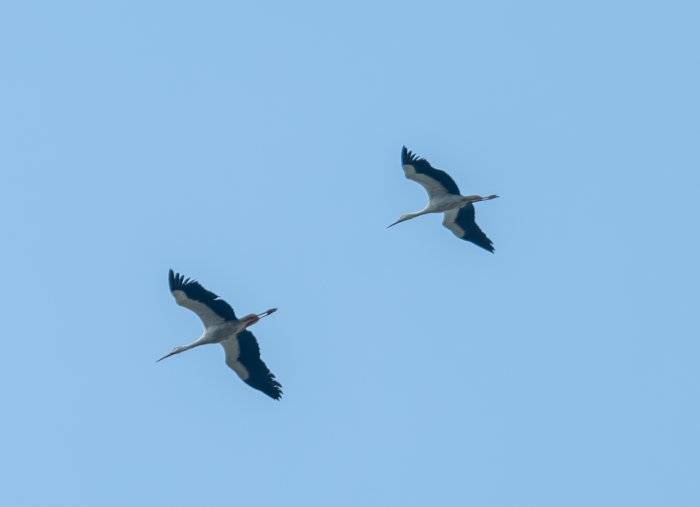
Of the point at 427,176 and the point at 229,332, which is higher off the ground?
the point at 427,176

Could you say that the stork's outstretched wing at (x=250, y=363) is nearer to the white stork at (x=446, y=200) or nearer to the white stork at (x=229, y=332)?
the white stork at (x=229, y=332)

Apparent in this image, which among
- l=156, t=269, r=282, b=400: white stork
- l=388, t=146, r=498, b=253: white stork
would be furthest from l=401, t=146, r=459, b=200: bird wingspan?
l=156, t=269, r=282, b=400: white stork

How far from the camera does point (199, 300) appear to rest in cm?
3403

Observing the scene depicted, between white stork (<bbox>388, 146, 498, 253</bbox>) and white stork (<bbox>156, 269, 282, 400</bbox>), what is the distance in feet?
20.3

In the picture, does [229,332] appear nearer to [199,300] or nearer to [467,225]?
[199,300]

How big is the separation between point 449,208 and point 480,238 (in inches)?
47.9

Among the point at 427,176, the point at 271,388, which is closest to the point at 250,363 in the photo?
the point at 271,388

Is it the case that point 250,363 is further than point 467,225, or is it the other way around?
point 467,225

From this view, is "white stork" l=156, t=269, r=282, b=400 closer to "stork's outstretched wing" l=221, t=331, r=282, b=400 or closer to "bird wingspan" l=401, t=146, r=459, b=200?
"stork's outstretched wing" l=221, t=331, r=282, b=400

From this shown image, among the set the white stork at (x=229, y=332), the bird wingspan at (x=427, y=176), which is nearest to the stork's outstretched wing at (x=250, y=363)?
the white stork at (x=229, y=332)

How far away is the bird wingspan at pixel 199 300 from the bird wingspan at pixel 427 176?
6.55m

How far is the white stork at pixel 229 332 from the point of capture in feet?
111

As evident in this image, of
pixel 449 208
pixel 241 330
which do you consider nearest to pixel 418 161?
pixel 449 208

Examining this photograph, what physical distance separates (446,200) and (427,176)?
3.82 ft
